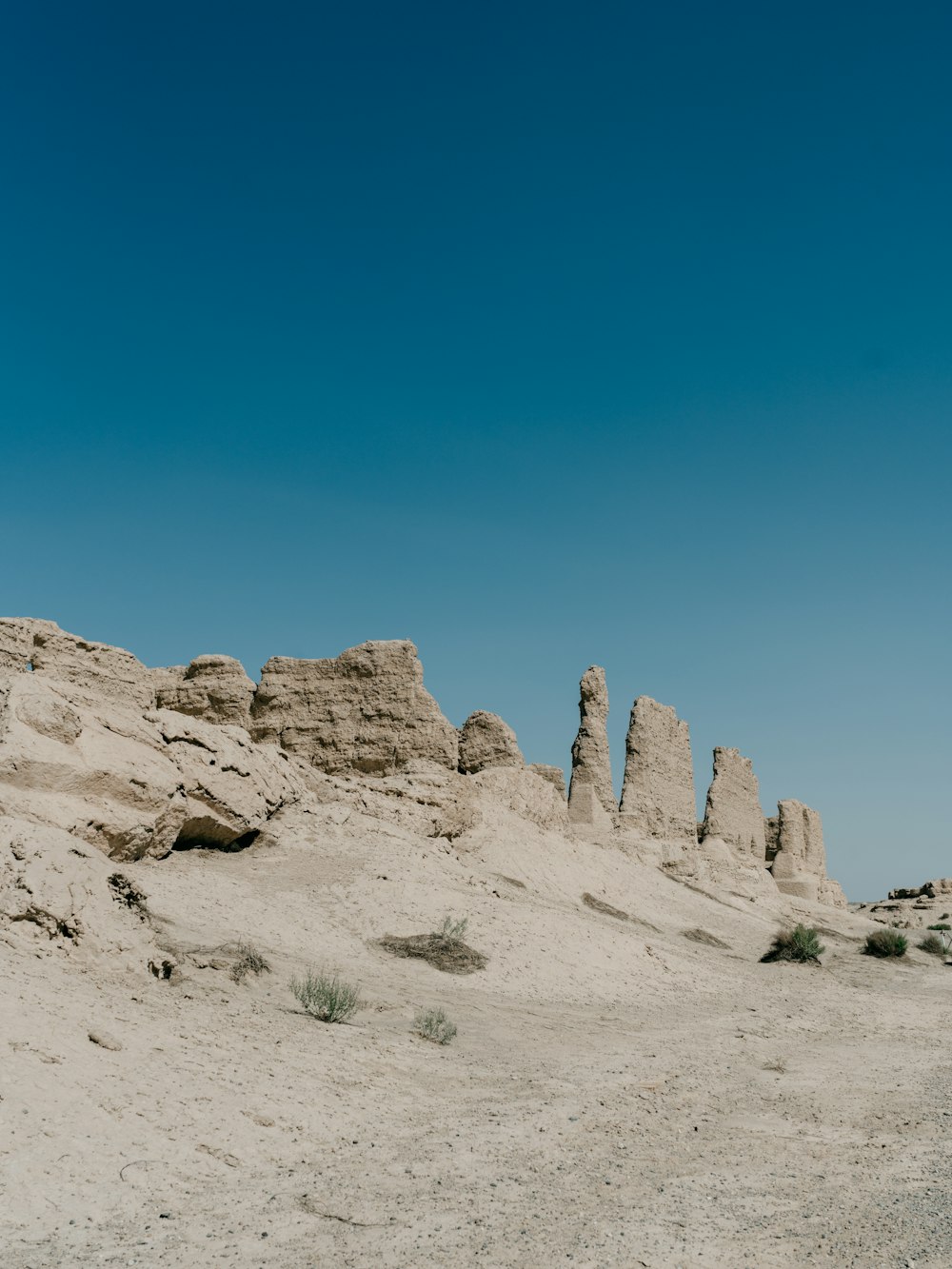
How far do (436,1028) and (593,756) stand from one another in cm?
1981

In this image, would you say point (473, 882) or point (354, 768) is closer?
point (473, 882)

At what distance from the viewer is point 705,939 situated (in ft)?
Result: 67.6

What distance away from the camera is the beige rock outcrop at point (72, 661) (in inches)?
638

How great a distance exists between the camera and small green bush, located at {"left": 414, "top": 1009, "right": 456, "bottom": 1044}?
9266 millimetres

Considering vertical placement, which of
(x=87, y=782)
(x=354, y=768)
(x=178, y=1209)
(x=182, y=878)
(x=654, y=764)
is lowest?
(x=178, y=1209)

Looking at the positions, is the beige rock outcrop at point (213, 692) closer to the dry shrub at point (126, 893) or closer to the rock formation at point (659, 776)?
the dry shrub at point (126, 893)

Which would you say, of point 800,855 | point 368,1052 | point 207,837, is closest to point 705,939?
point 207,837

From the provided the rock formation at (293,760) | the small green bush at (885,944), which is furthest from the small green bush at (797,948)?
the rock formation at (293,760)

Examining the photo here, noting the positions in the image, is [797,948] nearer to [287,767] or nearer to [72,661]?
[287,767]

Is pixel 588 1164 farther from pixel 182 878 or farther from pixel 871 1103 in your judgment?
pixel 182 878

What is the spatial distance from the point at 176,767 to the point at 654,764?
19393mm

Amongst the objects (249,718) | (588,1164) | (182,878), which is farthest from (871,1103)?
(249,718)

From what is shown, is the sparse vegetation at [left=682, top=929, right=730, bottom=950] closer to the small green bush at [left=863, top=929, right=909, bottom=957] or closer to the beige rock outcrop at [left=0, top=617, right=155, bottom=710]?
the small green bush at [left=863, top=929, right=909, bottom=957]

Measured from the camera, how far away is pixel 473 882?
1680 cm
